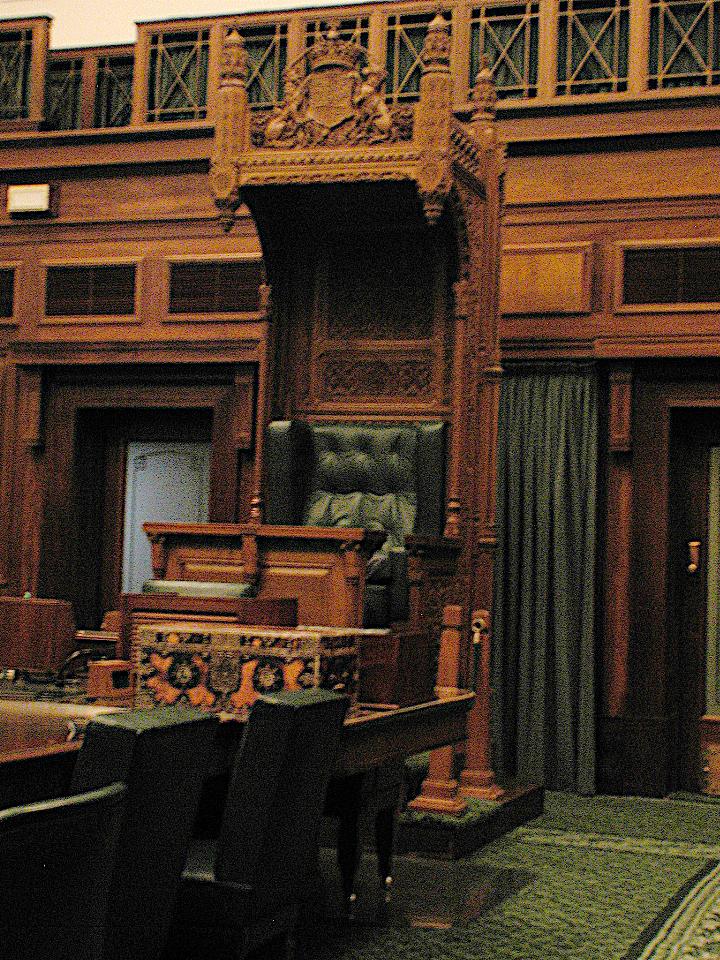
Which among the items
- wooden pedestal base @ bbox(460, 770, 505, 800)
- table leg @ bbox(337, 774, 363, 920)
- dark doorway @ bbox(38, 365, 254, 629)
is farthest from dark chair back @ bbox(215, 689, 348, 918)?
dark doorway @ bbox(38, 365, 254, 629)

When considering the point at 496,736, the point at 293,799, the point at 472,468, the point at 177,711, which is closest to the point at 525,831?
the point at 496,736

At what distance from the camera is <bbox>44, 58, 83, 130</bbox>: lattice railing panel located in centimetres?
862

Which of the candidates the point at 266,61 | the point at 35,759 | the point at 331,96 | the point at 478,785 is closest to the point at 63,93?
the point at 266,61

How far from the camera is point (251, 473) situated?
802cm

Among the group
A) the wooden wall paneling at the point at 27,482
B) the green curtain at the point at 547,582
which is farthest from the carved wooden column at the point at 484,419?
the wooden wall paneling at the point at 27,482

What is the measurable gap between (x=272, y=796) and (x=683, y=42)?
18.9 feet

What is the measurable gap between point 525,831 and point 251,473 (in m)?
2.68

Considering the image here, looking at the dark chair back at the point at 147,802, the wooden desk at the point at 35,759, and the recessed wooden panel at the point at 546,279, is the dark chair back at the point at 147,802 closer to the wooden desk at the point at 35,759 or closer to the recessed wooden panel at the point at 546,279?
the wooden desk at the point at 35,759

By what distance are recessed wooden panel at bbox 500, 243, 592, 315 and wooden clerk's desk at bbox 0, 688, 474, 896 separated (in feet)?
9.67

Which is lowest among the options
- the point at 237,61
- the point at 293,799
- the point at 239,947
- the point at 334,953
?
the point at 334,953

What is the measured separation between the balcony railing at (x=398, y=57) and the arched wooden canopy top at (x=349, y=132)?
76cm

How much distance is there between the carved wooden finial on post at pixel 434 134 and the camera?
650cm

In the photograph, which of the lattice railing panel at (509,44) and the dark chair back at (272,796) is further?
the lattice railing panel at (509,44)

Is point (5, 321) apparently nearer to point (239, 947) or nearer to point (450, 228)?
point (450, 228)
